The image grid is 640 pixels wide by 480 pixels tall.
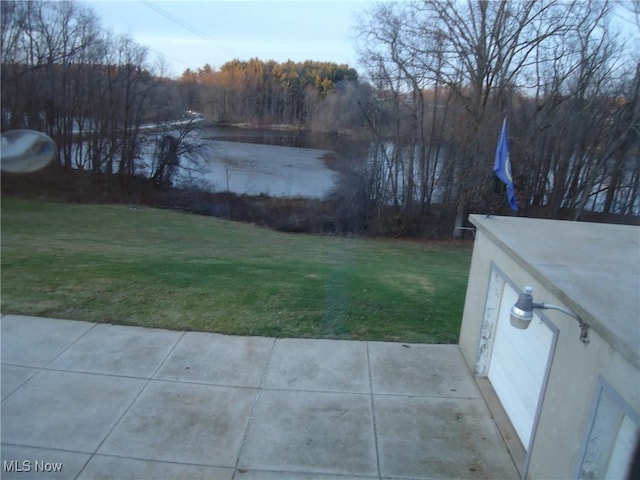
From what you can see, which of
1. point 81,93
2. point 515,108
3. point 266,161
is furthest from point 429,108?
point 81,93

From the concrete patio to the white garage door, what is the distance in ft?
0.84

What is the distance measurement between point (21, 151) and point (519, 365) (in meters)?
4.25

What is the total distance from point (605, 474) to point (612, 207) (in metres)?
24.8

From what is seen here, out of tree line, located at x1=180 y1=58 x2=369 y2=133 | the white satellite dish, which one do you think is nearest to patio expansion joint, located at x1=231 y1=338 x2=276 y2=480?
the white satellite dish

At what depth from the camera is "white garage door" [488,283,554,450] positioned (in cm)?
370

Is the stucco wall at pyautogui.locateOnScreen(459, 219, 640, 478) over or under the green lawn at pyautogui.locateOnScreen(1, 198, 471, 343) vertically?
over

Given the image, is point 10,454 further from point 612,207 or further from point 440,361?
point 612,207

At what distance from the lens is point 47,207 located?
70.6ft

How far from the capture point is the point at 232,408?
4.28 m

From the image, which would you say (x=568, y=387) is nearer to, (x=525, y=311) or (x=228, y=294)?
(x=525, y=311)

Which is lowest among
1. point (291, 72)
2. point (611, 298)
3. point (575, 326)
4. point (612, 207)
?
point (612, 207)

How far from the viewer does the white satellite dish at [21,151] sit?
2.79 meters

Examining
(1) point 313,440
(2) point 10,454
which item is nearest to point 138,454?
(2) point 10,454

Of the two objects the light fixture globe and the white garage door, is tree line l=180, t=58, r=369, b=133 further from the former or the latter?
the light fixture globe
